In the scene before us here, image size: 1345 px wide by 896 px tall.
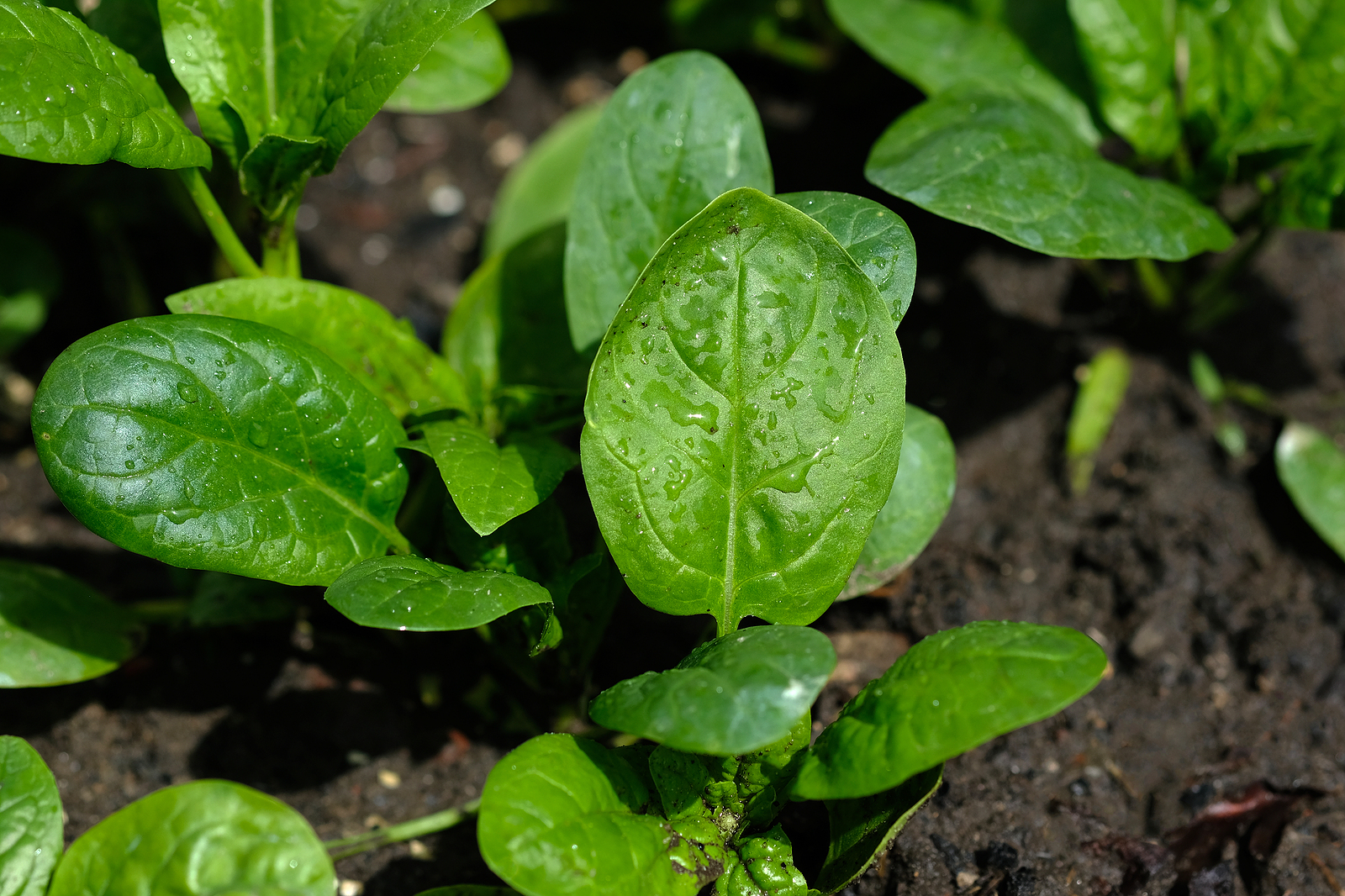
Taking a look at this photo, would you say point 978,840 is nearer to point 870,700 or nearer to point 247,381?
point 870,700

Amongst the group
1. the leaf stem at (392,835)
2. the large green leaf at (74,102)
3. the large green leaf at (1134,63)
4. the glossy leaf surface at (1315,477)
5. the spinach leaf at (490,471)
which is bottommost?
the leaf stem at (392,835)

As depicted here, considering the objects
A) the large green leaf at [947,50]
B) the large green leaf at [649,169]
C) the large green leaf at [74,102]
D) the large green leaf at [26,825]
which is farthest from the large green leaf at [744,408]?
the large green leaf at [947,50]

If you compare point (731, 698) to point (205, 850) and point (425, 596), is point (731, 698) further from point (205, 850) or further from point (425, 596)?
point (205, 850)

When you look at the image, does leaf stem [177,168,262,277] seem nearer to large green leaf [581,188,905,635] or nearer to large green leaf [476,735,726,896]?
large green leaf [581,188,905,635]

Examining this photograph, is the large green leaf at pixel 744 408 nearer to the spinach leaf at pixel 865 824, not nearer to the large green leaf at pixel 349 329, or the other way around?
the spinach leaf at pixel 865 824

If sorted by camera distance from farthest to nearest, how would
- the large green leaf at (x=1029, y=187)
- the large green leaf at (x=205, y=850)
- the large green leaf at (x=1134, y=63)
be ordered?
1. the large green leaf at (x=1134, y=63)
2. the large green leaf at (x=1029, y=187)
3. the large green leaf at (x=205, y=850)

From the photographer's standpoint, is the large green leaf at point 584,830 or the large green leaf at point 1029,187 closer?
the large green leaf at point 584,830

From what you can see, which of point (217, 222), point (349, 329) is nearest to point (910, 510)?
point (349, 329)
